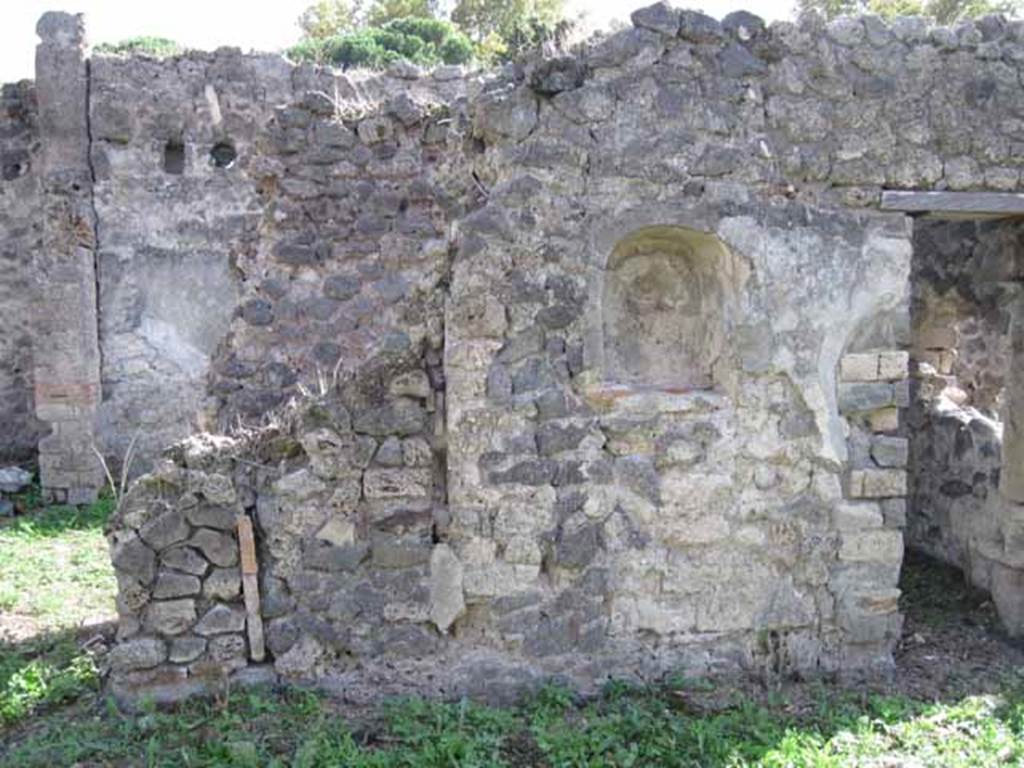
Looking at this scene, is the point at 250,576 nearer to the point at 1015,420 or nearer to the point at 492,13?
the point at 1015,420

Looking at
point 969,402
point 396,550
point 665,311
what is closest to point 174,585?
point 396,550

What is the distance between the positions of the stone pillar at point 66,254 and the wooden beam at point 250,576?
5958 millimetres

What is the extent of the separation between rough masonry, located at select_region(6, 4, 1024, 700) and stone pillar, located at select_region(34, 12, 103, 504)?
5648 millimetres

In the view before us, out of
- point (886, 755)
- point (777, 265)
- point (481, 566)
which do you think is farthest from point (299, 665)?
point (777, 265)

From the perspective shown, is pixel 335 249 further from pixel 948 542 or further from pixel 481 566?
pixel 948 542

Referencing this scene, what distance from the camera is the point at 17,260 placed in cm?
1009

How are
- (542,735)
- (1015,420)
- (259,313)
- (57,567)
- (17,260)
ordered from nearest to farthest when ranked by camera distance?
(542,735), (1015,420), (259,313), (57,567), (17,260)

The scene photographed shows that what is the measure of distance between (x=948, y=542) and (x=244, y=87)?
7.58 meters

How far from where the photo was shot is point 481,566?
4.38 m

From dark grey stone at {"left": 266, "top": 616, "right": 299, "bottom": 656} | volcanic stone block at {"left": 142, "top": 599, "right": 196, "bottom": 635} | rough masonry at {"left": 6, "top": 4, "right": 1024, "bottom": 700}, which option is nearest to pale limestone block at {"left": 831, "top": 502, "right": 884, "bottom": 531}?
rough masonry at {"left": 6, "top": 4, "right": 1024, "bottom": 700}

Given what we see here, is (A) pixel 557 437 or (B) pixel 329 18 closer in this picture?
(A) pixel 557 437

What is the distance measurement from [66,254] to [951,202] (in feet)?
26.2

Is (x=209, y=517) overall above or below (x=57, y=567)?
above

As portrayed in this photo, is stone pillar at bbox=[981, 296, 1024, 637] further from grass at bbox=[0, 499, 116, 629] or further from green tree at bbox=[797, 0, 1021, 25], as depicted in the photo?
green tree at bbox=[797, 0, 1021, 25]
